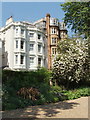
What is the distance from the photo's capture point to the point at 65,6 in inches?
650

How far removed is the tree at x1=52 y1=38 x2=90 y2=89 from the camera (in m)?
15.6

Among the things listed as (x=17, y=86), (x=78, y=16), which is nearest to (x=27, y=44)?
(x=78, y=16)

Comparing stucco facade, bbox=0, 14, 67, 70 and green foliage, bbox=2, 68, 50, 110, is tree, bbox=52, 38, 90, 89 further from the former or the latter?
stucco facade, bbox=0, 14, 67, 70

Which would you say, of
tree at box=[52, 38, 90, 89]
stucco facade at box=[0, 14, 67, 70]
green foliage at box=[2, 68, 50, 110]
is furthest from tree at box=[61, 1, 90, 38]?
stucco facade at box=[0, 14, 67, 70]

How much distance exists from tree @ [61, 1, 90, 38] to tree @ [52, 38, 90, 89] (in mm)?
1661

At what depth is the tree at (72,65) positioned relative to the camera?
51.3ft

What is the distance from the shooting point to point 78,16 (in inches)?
612

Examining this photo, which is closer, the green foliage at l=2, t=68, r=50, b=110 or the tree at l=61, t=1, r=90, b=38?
the green foliage at l=2, t=68, r=50, b=110

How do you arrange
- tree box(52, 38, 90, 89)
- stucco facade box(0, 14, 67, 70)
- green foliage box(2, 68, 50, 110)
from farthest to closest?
1. stucco facade box(0, 14, 67, 70)
2. tree box(52, 38, 90, 89)
3. green foliage box(2, 68, 50, 110)

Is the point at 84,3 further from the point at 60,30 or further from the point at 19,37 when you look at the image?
the point at 60,30

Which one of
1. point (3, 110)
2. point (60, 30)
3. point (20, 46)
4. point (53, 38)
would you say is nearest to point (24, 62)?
point (20, 46)

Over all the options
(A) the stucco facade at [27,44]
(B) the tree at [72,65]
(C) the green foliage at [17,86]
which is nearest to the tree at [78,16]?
(B) the tree at [72,65]

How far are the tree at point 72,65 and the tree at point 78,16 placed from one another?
1661 millimetres

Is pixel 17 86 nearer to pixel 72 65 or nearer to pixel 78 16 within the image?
pixel 72 65
